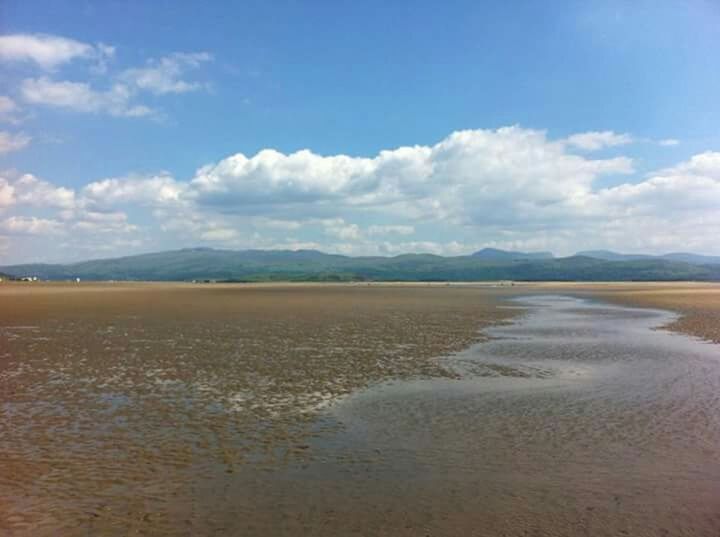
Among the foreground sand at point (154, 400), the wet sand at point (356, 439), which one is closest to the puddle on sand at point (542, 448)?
the wet sand at point (356, 439)

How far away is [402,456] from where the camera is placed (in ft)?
43.7

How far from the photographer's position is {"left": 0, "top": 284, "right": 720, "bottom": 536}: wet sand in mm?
9891

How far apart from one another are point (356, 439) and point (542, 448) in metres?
4.65

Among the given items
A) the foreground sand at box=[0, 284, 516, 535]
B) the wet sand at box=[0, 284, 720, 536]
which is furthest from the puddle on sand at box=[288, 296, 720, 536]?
the foreground sand at box=[0, 284, 516, 535]

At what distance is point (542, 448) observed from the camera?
13.9 meters

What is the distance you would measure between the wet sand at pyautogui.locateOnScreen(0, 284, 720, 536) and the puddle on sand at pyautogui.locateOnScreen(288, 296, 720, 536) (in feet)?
0.20

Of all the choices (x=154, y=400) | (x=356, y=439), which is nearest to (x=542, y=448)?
(x=356, y=439)

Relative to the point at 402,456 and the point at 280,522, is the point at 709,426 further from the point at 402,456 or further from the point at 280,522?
the point at 280,522

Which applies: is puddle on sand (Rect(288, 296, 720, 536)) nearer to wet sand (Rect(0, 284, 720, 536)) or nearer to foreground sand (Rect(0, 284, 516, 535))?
wet sand (Rect(0, 284, 720, 536))

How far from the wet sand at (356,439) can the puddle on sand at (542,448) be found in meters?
0.06

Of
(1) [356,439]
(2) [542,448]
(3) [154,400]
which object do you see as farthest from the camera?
(3) [154,400]

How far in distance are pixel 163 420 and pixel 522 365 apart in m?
16.4

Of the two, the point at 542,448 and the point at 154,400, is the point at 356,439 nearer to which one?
the point at 542,448

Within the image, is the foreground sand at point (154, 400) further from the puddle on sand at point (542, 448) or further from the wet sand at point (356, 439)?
the puddle on sand at point (542, 448)
